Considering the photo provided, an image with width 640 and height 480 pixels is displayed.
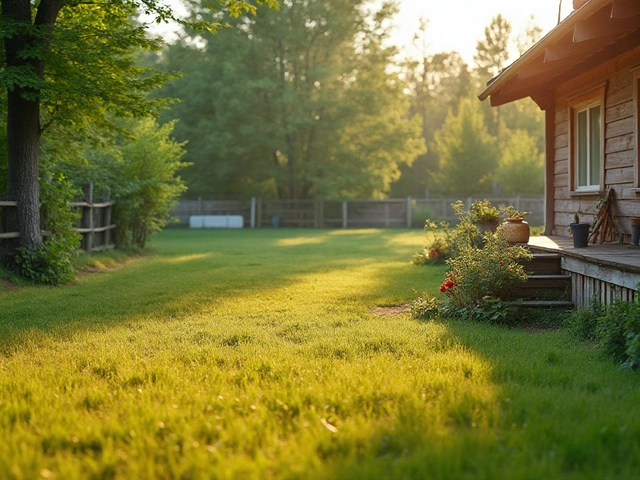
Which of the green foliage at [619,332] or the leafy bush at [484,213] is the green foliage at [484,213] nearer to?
the leafy bush at [484,213]

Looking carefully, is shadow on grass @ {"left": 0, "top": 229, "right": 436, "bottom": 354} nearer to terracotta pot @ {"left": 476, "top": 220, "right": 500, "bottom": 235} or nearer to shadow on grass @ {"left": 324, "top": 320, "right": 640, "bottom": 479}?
terracotta pot @ {"left": 476, "top": 220, "right": 500, "bottom": 235}

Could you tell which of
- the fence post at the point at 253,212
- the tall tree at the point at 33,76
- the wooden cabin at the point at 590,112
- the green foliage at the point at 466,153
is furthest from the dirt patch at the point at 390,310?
the green foliage at the point at 466,153

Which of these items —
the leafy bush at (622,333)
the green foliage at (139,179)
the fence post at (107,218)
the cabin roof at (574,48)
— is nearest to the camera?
the leafy bush at (622,333)

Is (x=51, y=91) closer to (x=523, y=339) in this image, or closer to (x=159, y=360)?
(x=159, y=360)

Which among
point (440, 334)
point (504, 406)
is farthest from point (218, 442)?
point (440, 334)

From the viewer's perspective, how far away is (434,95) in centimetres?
6384

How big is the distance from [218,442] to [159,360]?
7.66 feet

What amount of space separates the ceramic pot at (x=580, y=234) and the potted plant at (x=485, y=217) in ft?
5.87

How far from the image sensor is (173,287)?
11.3m

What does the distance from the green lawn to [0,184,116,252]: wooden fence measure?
7.60m

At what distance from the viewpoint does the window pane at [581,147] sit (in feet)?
37.2

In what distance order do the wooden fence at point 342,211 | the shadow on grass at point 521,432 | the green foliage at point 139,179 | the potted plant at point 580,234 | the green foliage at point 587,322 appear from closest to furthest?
the shadow on grass at point 521,432
the green foliage at point 587,322
the potted plant at point 580,234
the green foliage at point 139,179
the wooden fence at point 342,211

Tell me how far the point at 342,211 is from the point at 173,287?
28.6 m

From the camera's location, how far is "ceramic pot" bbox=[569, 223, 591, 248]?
8.89 meters
